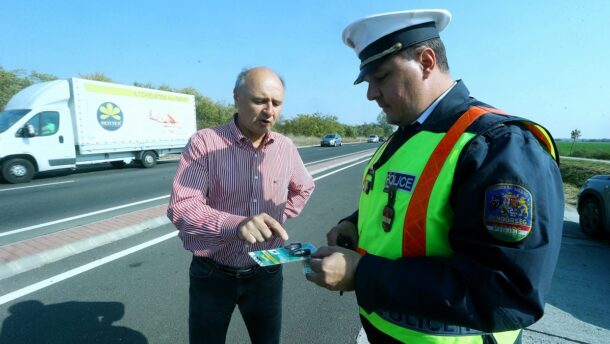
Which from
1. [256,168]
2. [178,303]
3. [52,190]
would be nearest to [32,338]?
[178,303]

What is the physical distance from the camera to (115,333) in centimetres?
285

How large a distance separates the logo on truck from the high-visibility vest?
14.2m

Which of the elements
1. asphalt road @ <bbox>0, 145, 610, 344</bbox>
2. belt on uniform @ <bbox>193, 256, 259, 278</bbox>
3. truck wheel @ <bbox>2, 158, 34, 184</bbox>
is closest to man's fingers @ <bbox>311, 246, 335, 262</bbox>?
belt on uniform @ <bbox>193, 256, 259, 278</bbox>

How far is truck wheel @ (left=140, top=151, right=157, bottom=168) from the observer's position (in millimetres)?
15023

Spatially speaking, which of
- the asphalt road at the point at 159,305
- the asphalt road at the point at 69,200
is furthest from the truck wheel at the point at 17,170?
the asphalt road at the point at 159,305

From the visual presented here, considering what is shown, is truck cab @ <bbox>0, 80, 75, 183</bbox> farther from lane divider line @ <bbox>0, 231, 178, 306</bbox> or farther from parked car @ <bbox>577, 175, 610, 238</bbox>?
parked car @ <bbox>577, 175, 610, 238</bbox>

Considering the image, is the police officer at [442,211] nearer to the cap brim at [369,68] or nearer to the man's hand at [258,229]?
the cap brim at [369,68]

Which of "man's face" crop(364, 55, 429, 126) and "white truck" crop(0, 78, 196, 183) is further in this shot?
"white truck" crop(0, 78, 196, 183)

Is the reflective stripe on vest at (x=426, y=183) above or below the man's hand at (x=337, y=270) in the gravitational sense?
above

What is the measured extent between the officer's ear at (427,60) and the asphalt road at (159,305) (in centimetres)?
233

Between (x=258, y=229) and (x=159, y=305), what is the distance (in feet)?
7.40

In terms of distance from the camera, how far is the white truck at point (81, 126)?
10664 mm

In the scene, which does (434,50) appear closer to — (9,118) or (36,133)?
(36,133)

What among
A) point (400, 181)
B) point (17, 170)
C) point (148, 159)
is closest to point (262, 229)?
point (400, 181)
